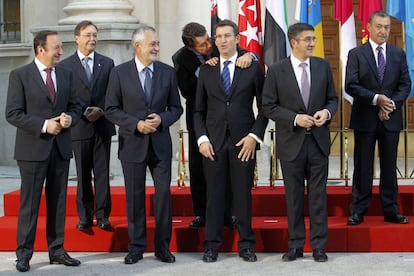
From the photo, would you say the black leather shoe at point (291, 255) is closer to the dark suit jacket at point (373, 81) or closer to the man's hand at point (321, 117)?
the man's hand at point (321, 117)

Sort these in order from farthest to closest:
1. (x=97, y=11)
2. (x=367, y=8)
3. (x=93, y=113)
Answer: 1. (x=97, y=11)
2. (x=367, y=8)
3. (x=93, y=113)

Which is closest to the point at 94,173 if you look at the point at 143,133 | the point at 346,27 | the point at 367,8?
the point at 143,133

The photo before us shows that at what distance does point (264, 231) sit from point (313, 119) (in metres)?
1.23

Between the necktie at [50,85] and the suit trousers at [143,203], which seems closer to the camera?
the necktie at [50,85]

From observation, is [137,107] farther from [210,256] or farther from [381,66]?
[381,66]

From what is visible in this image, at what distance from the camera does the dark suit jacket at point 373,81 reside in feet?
31.8

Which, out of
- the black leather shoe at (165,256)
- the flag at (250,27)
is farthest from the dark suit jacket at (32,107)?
the flag at (250,27)

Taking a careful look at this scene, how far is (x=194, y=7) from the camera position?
48.3 feet

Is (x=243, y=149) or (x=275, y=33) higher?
(x=275, y=33)

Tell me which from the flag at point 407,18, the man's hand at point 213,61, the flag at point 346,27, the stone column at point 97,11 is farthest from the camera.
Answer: the stone column at point 97,11

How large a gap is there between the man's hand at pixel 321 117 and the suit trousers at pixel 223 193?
668mm

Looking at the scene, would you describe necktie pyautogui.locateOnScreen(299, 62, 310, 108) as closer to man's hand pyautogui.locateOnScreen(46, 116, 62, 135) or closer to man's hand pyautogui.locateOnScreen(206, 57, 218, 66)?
man's hand pyautogui.locateOnScreen(206, 57, 218, 66)

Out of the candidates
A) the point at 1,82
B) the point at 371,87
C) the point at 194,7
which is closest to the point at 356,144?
the point at 371,87

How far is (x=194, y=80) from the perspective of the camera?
9.77 meters
